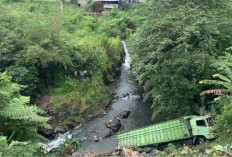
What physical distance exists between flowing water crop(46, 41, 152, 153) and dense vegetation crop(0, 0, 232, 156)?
153cm

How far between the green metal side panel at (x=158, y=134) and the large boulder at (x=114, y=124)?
338cm

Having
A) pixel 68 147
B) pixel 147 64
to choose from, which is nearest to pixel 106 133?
pixel 147 64

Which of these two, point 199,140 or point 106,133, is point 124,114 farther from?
point 199,140

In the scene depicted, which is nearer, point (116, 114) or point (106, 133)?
point (106, 133)

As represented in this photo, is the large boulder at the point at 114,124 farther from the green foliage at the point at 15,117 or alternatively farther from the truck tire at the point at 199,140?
the green foliage at the point at 15,117

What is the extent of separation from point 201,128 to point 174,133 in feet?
4.78

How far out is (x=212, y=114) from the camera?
11.8m

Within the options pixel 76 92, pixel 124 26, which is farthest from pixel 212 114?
pixel 124 26

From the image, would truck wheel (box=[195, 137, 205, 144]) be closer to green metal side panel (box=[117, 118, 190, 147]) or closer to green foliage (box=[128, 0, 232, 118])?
green metal side panel (box=[117, 118, 190, 147])

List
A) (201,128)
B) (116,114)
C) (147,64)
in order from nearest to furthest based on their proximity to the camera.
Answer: (201,128) → (147,64) → (116,114)

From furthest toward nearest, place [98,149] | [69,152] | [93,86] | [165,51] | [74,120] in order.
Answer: [93,86] < [74,120] < [165,51] < [98,149] < [69,152]

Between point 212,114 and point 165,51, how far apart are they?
5.84 m

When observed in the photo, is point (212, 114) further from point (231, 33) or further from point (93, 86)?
point (93, 86)

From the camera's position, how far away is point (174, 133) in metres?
12.0
